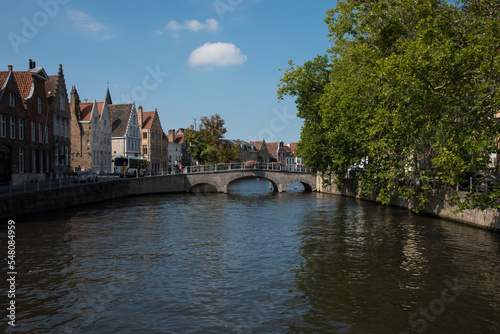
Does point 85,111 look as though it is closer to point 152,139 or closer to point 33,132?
point 152,139

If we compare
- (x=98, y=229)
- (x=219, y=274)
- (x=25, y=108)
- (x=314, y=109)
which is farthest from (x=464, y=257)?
(x=25, y=108)

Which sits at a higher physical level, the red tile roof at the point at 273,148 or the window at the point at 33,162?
the red tile roof at the point at 273,148

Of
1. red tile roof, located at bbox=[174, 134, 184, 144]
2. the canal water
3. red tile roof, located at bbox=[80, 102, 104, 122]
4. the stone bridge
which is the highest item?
red tile roof, located at bbox=[80, 102, 104, 122]

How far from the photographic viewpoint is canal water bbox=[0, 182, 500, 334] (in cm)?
1014

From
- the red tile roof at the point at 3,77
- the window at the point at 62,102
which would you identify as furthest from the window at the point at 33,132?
the window at the point at 62,102

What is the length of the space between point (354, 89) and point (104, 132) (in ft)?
181

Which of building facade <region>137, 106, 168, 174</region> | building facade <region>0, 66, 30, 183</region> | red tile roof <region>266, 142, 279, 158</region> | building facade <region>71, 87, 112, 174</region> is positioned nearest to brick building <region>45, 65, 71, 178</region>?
building facade <region>0, 66, 30, 183</region>

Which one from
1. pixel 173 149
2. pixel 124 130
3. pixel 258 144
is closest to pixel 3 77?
pixel 124 130

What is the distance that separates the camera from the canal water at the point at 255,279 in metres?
10.1

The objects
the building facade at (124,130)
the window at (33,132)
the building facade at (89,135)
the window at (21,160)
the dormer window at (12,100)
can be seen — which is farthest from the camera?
the building facade at (124,130)

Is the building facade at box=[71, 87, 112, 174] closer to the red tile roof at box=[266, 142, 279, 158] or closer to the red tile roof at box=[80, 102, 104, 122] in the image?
the red tile roof at box=[80, 102, 104, 122]

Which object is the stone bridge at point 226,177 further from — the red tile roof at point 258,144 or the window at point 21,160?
the red tile roof at point 258,144

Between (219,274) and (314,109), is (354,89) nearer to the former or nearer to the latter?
(219,274)

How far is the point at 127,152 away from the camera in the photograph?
78562 millimetres
